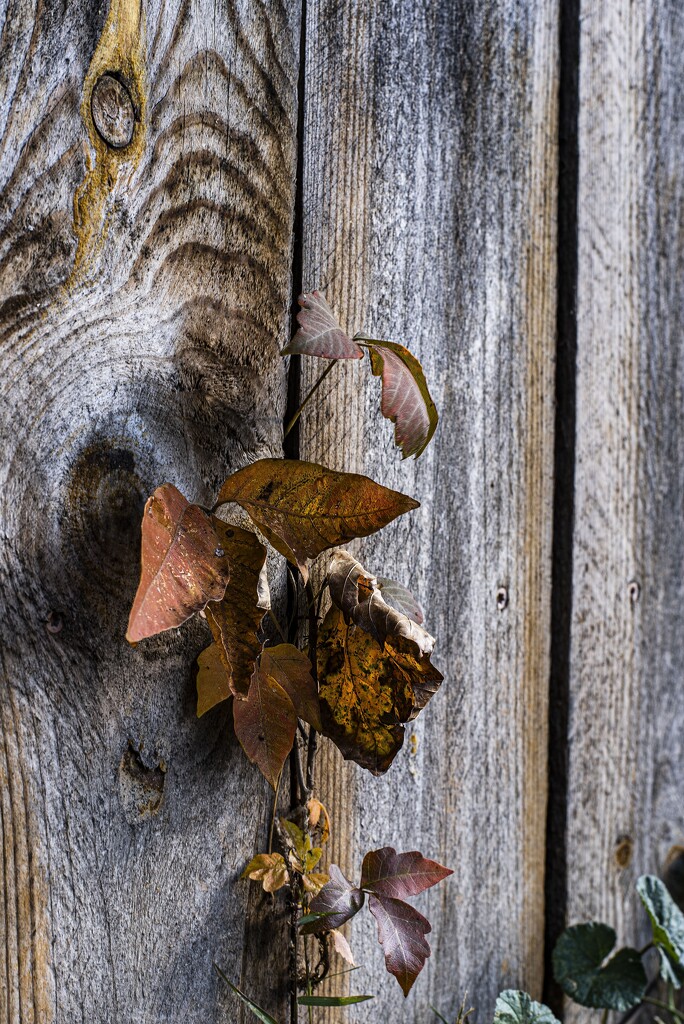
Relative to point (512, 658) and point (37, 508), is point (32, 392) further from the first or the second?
point (512, 658)

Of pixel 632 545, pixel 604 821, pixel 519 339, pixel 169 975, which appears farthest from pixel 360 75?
pixel 604 821

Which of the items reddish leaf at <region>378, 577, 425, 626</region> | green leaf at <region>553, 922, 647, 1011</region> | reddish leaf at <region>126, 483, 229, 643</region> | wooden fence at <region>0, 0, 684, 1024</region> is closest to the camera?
reddish leaf at <region>126, 483, 229, 643</region>

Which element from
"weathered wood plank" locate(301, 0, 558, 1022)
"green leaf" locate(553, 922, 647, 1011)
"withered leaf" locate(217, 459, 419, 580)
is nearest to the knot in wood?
"weathered wood plank" locate(301, 0, 558, 1022)

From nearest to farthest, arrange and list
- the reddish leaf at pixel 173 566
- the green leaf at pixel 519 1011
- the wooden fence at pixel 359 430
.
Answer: the reddish leaf at pixel 173 566
the wooden fence at pixel 359 430
the green leaf at pixel 519 1011

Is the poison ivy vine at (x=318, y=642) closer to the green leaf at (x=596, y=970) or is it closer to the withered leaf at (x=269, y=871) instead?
the withered leaf at (x=269, y=871)

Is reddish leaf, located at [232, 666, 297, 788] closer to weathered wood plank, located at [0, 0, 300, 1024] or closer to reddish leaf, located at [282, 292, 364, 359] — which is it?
weathered wood plank, located at [0, 0, 300, 1024]

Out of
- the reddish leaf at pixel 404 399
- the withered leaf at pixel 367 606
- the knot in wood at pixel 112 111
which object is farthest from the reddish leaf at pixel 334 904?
the knot in wood at pixel 112 111

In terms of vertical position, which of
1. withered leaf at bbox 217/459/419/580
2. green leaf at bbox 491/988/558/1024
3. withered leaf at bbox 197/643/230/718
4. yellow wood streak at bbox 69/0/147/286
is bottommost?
green leaf at bbox 491/988/558/1024
